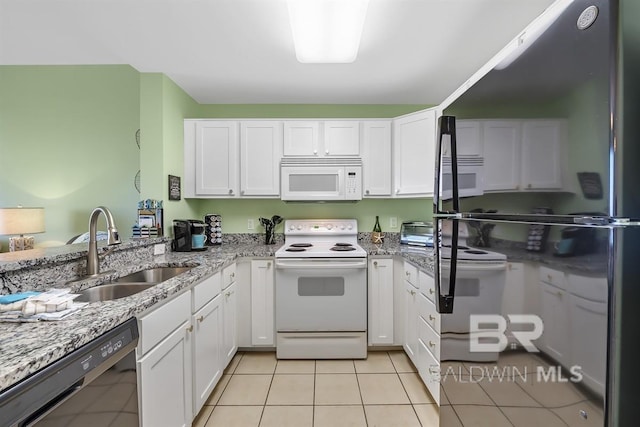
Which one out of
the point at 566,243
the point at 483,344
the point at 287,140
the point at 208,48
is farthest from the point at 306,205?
the point at 566,243

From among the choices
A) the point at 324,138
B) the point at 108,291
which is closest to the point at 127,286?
the point at 108,291

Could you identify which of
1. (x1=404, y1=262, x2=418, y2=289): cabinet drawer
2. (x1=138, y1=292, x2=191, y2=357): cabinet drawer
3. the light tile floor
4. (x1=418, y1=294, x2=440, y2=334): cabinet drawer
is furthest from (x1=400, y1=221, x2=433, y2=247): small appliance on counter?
(x1=138, y1=292, x2=191, y2=357): cabinet drawer

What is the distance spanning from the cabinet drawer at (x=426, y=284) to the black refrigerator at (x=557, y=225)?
0.96 meters

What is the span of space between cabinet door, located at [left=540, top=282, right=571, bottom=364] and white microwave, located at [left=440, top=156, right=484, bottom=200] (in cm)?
34

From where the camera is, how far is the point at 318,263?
2465 mm

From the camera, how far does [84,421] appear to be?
2.84 feet

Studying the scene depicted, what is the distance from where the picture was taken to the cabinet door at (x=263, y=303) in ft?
8.42

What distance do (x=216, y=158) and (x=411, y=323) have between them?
2317mm

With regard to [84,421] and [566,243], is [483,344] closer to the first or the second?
[566,243]

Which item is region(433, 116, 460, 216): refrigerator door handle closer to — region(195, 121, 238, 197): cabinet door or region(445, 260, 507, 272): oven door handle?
region(445, 260, 507, 272): oven door handle

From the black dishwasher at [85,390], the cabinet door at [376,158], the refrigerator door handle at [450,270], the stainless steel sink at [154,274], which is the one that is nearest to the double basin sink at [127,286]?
the stainless steel sink at [154,274]

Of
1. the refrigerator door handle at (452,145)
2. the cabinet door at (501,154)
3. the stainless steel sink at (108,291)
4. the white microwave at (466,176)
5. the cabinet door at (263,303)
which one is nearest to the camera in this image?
the cabinet door at (501,154)

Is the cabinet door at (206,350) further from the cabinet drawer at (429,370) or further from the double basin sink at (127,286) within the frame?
the cabinet drawer at (429,370)

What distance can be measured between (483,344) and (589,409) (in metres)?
0.33
